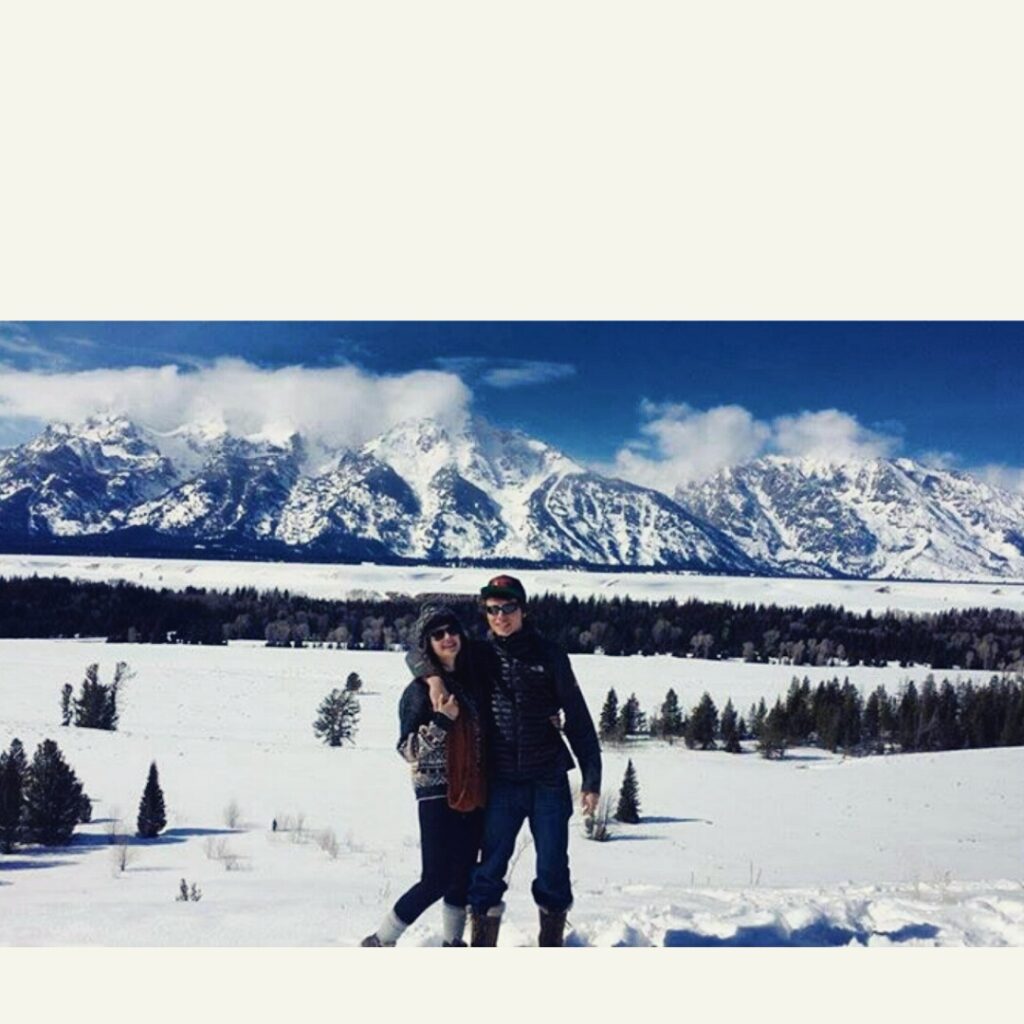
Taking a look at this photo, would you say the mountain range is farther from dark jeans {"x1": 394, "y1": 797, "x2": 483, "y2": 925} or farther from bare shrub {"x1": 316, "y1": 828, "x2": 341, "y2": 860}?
dark jeans {"x1": 394, "y1": 797, "x2": 483, "y2": 925}

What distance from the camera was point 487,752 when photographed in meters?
4.11

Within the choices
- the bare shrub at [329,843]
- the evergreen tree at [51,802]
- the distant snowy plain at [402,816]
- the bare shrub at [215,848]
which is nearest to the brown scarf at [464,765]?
the distant snowy plain at [402,816]

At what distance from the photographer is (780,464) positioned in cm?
614

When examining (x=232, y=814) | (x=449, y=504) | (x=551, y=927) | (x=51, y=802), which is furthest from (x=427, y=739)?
(x=51, y=802)

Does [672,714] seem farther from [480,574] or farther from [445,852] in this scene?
[445,852]

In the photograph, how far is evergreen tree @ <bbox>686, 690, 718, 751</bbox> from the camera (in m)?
6.16

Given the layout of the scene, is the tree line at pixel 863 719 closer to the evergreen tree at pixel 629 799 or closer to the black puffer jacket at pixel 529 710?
the evergreen tree at pixel 629 799

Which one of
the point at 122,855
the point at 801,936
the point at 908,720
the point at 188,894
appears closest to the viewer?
the point at 801,936

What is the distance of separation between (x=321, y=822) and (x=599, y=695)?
177cm

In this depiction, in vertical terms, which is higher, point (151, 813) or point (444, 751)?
point (444, 751)

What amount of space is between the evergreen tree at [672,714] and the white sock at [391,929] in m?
2.34

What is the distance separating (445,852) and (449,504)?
2.73 metres

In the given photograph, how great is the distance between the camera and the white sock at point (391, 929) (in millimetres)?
4285

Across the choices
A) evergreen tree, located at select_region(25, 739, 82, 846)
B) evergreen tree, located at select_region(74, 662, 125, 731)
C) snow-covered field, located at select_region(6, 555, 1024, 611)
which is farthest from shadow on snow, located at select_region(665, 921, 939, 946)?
evergreen tree, located at select_region(74, 662, 125, 731)
